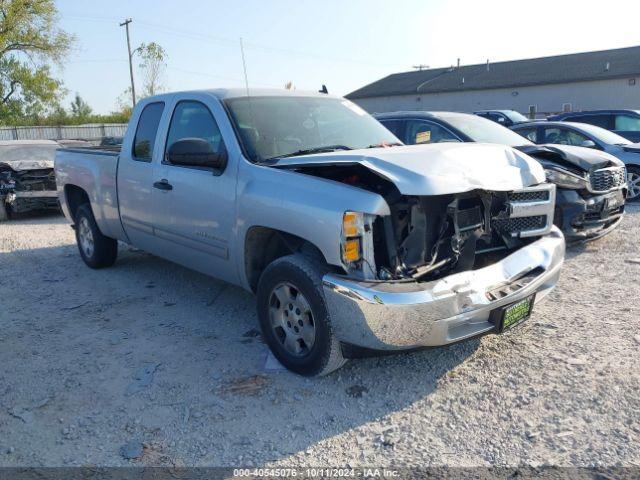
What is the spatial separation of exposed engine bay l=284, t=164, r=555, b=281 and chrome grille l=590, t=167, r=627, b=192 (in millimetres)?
3229

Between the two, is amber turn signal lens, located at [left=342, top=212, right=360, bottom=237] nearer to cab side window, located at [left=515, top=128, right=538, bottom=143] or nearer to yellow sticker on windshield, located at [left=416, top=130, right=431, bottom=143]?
yellow sticker on windshield, located at [left=416, top=130, right=431, bottom=143]

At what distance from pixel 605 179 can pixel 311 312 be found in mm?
4944

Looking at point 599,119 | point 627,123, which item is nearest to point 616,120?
point 627,123

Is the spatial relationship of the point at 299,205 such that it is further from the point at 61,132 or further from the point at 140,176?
the point at 61,132

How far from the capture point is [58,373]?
396 cm

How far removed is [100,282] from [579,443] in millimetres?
5051

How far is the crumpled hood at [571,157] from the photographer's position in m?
6.75

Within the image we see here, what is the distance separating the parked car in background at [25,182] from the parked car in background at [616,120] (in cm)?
1099

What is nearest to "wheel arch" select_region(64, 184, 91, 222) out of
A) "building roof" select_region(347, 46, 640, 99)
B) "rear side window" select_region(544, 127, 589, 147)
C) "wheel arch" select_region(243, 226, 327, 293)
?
"wheel arch" select_region(243, 226, 327, 293)

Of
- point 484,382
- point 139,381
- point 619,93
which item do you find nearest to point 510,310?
point 484,382

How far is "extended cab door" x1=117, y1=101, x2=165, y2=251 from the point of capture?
5.19 meters

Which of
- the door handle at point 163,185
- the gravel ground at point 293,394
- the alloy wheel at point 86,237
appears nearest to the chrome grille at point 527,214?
the gravel ground at point 293,394

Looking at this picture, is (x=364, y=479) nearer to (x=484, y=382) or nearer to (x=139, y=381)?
(x=484, y=382)

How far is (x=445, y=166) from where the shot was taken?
342 centimetres
